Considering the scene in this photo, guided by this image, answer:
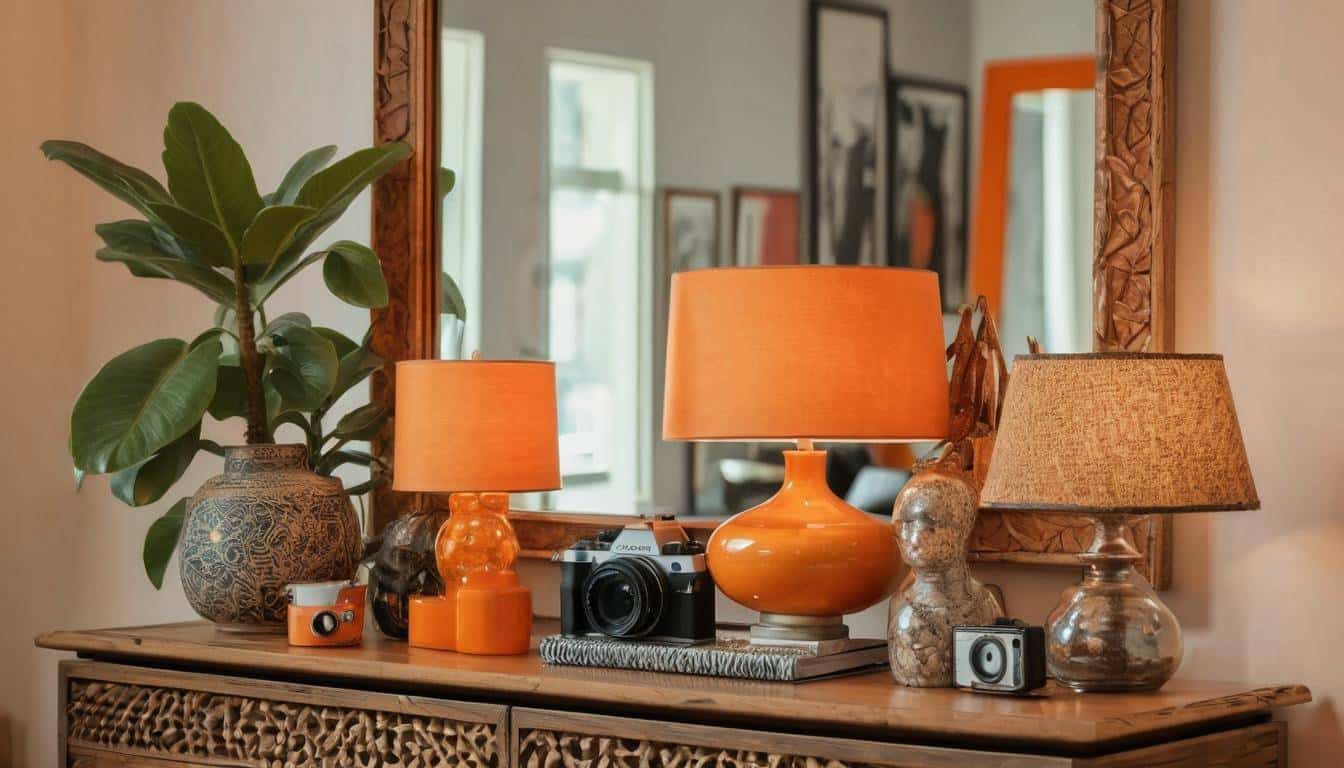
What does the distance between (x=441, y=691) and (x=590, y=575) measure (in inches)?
10.0

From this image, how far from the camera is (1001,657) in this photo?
180 cm

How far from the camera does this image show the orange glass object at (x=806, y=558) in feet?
6.66

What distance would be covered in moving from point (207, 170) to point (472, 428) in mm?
615

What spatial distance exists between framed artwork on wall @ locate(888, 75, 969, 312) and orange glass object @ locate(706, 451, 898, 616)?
1.19 feet

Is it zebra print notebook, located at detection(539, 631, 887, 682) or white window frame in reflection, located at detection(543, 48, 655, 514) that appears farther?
white window frame in reflection, located at detection(543, 48, 655, 514)

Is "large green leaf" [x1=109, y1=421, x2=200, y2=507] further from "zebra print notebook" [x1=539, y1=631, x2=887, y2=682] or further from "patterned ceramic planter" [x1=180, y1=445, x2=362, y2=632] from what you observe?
"zebra print notebook" [x1=539, y1=631, x2=887, y2=682]

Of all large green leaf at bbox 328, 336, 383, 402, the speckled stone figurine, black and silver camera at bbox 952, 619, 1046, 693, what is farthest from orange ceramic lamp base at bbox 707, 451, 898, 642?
large green leaf at bbox 328, 336, 383, 402

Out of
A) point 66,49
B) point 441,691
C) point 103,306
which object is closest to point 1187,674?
point 441,691

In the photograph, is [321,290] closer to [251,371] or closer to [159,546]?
[251,371]

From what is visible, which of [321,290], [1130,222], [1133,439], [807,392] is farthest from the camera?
[321,290]

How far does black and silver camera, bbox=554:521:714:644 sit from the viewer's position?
6.89 ft

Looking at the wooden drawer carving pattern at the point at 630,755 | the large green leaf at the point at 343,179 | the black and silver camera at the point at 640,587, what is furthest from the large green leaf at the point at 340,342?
the wooden drawer carving pattern at the point at 630,755

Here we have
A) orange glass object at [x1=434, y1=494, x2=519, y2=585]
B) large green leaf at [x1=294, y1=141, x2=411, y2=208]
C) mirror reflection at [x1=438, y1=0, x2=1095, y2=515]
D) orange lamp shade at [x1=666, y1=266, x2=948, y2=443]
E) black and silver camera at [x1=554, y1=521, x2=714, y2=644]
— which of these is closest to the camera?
orange lamp shade at [x1=666, y1=266, x2=948, y2=443]

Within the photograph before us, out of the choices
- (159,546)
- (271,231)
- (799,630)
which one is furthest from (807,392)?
(159,546)
